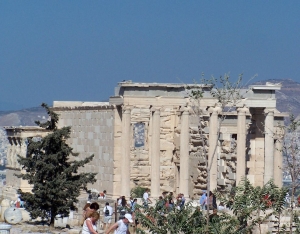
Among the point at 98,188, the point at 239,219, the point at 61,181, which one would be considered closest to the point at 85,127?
the point at 98,188

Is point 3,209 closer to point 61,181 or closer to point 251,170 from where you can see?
point 61,181

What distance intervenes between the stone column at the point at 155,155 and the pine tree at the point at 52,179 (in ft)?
30.9

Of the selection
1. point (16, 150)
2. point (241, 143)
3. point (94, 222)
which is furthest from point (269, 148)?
point (94, 222)

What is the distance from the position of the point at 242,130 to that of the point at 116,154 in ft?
15.1

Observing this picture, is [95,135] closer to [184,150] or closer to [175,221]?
[184,150]

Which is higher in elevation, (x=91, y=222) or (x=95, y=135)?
(x=95, y=135)

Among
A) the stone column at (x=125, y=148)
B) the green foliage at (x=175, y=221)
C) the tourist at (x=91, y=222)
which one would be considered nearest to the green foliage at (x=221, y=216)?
the green foliage at (x=175, y=221)

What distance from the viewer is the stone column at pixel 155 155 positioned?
1695 inches

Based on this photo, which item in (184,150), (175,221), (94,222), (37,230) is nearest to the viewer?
(94,222)

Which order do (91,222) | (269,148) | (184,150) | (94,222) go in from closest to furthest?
1. (91,222)
2. (94,222)
3. (269,148)
4. (184,150)

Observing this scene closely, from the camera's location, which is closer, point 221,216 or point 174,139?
point 221,216

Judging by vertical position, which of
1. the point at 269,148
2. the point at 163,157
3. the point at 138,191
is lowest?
the point at 138,191

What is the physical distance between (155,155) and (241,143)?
3.05 m

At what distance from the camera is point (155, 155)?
143 ft
